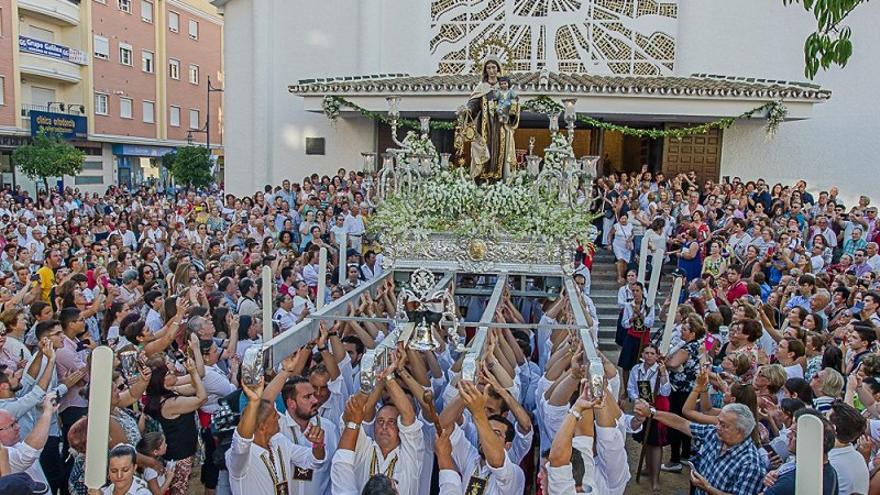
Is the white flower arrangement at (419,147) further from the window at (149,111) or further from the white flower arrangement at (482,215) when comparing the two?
the window at (149,111)

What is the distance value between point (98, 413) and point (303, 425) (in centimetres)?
188

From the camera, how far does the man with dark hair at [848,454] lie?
4512 mm

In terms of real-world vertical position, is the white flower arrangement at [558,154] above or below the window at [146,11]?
below

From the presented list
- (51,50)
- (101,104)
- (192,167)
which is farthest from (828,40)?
(101,104)

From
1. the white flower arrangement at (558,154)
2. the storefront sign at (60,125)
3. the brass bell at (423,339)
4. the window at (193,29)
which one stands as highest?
the window at (193,29)

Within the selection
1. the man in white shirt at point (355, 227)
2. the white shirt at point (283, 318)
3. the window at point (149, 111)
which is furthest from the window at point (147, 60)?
the white shirt at point (283, 318)

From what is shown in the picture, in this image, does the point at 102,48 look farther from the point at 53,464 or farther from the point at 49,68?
the point at 53,464

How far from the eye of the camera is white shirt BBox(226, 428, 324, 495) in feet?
15.6

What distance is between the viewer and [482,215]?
30.3 feet

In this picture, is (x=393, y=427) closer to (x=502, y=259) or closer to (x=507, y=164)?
(x=502, y=259)

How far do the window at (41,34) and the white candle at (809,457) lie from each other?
3763 cm

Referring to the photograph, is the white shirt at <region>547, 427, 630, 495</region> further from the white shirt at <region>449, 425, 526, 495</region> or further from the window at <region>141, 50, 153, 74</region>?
the window at <region>141, 50, 153, 74</region>

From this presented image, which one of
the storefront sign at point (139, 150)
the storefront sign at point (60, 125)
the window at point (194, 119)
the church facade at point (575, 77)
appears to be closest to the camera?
the church facade at point (575, 77)

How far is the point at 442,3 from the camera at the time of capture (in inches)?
843
